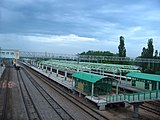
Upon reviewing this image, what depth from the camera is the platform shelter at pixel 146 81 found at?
28391 millimetres

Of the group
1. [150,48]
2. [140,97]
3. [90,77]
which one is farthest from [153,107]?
[150,48]

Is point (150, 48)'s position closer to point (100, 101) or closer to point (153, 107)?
point (153, 107)

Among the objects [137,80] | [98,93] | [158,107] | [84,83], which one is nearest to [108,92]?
[98,93]

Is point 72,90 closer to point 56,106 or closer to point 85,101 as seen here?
point 85,101

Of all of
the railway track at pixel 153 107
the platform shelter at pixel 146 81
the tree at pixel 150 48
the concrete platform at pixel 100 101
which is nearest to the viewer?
the concrete platform at pixel 100 101

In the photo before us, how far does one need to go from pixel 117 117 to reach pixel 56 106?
20.3ft

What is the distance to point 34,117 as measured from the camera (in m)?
18.7

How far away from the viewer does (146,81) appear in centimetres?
3094

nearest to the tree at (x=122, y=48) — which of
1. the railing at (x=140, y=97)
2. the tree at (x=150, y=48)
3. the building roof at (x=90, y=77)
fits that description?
the tree at (x=150, y=48)

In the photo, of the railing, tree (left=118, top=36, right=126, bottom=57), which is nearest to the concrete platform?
the railing

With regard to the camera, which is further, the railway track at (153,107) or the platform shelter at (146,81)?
the platform shelter at (146,81)

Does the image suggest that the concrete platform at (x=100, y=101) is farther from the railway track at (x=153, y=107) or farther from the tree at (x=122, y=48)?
the tree at (x=122, y=48)

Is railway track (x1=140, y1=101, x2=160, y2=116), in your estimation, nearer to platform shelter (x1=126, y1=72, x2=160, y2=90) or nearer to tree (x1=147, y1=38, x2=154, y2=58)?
platform shelter (x1=126, y1=72, x2=160, y2=90)

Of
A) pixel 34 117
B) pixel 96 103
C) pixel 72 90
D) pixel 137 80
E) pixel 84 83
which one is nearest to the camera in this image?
pixel 34 117
